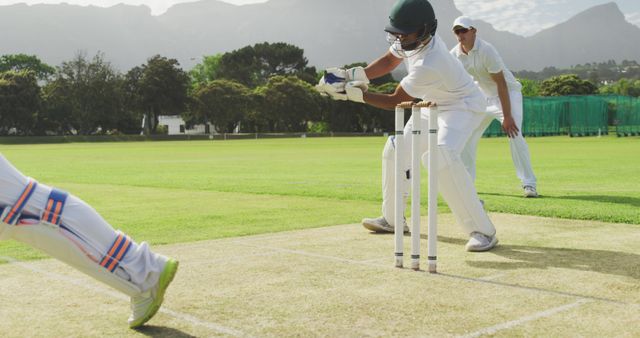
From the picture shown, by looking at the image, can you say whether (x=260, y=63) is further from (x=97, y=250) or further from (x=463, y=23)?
(x=97, y=250)

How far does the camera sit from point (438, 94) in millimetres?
6254

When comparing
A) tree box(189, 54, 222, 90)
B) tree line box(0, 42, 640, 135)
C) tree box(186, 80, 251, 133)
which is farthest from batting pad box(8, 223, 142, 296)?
tree box(189, 54, 222, 90)

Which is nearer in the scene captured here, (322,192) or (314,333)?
(314,333)

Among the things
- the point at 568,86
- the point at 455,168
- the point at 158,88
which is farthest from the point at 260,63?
the point at 455,168

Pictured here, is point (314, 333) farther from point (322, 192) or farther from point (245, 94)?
point (245, 94)

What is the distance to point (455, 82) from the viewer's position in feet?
20.0

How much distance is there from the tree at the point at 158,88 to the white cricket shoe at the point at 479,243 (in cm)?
8978

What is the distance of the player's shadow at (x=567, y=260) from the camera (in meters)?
5.05

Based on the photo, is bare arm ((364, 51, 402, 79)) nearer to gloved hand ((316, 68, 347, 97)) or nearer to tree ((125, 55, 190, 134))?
gloved hand ((316, 68, 347, 97))

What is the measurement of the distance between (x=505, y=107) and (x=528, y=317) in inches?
223

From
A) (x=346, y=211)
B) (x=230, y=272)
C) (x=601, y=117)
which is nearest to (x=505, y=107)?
(x=346, y=211)

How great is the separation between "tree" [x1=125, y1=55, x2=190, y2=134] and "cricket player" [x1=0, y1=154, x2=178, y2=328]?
9167cm

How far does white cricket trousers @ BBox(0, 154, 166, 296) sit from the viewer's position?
310 centimetres

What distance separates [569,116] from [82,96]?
57.6m
